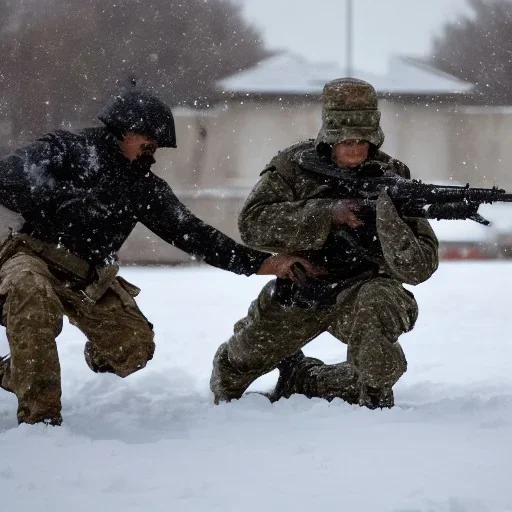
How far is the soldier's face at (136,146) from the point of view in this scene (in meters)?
4.55

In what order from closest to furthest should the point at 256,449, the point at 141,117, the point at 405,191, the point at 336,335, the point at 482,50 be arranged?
the point at 256,449
the point at 405,191
the point at 141,117
the point at 336,335
the point at 482,50

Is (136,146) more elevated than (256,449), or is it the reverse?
(136,146)

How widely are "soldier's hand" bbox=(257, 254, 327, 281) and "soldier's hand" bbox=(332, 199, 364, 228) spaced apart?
27cm

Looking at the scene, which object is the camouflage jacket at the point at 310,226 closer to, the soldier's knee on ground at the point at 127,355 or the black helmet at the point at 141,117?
the black helmet at the point at 141,117

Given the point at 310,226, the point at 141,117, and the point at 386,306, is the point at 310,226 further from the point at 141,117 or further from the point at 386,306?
the point at 141,117

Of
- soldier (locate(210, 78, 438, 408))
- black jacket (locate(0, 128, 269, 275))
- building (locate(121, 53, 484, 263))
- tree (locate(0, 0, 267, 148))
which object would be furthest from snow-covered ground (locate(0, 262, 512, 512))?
tree (locate(0, 0, 267, 148))

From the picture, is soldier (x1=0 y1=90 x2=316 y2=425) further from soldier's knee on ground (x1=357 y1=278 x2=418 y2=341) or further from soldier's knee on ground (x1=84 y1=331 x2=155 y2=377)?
soldier's knee on ground (x1=357 y1=278 x2=418 y2=341)

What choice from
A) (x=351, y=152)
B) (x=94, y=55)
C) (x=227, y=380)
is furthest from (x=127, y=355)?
(x=94, y=55)

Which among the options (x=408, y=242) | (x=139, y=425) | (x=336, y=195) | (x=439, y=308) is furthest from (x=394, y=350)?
(x=439, y=308)

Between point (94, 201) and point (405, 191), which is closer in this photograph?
point (405, 191)

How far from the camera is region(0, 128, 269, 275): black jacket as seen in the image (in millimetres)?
4434

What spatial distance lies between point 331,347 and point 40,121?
1426 centimetres

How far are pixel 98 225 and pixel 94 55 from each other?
58.0 ft

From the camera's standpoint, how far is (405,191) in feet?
14.3
